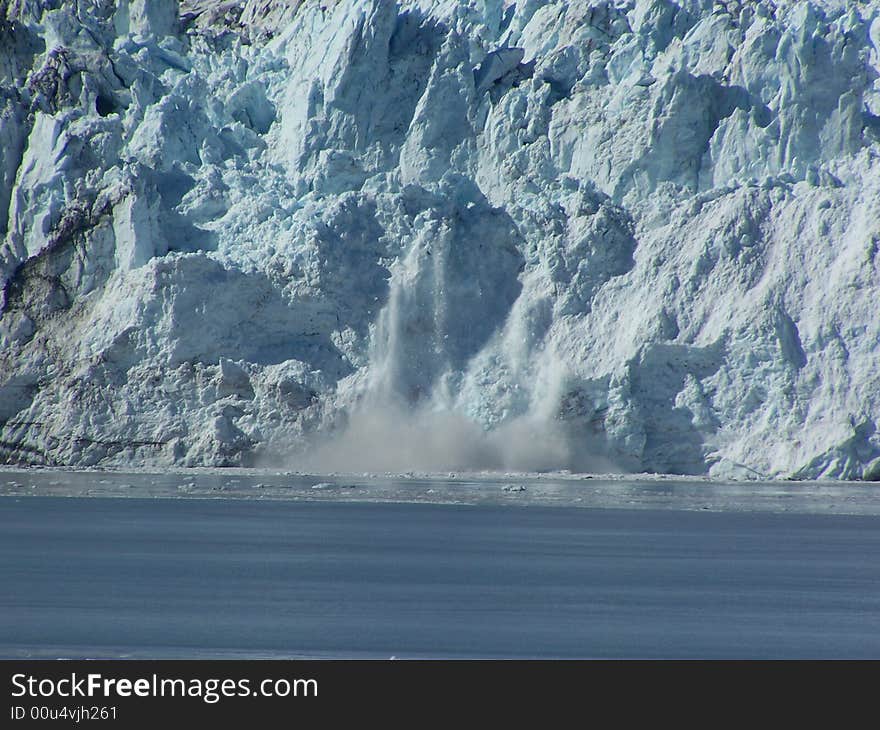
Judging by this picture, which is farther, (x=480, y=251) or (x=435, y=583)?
(x=480, y=251)

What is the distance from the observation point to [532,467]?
1017 inches

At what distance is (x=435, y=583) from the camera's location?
12.2 m

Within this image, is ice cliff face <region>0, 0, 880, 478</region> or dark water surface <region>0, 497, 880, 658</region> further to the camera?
ice cliff face <region>0, 0, 880, 478</region>

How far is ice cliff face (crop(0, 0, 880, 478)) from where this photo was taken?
25.0 metres

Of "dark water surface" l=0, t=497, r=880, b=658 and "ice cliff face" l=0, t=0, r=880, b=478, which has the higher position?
"ice cliff face" l=0, t=0, r=880, b=478

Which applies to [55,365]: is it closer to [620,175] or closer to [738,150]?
[620,175]

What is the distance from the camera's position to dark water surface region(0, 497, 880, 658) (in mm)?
9430

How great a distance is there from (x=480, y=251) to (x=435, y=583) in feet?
49.0

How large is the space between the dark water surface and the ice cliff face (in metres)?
6.92

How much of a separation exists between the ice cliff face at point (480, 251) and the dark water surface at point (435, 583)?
6918mm

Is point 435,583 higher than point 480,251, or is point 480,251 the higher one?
point 480,251

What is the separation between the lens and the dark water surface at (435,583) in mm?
9430

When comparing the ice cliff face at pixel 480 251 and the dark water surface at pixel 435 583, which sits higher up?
the ice cliff face at pixel 480 251

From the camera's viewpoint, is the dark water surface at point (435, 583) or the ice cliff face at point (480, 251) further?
the ice cliff face at point (480, 251)
